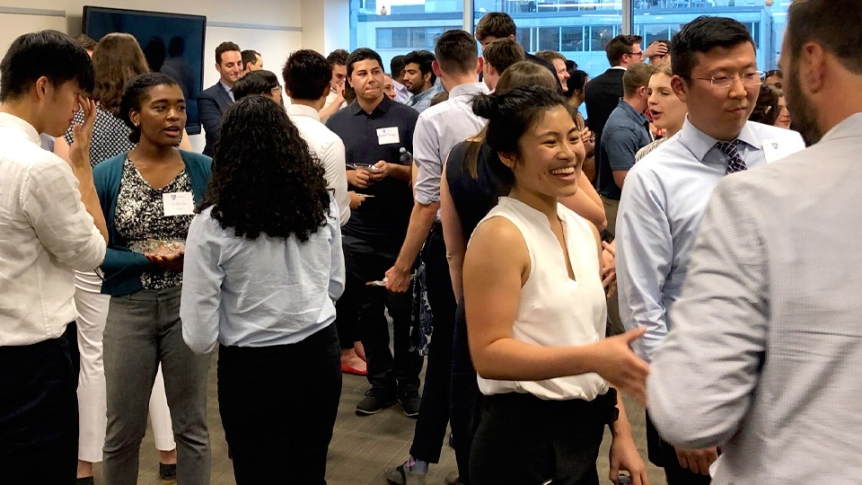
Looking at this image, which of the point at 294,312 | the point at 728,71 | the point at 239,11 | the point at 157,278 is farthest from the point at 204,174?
the point at 239,11

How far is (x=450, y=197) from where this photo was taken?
274 cm

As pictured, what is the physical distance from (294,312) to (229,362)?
9.3 inches

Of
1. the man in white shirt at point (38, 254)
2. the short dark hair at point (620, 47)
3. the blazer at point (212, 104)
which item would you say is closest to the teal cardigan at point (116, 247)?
the man in white shirt at point (38, 254)

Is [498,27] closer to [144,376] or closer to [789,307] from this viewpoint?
[144,376]

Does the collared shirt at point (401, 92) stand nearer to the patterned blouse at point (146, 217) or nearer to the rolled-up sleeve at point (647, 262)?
the patterned blouse at point (146, 217)

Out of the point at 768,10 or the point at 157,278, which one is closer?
the point at 157,278

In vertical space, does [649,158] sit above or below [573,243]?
above

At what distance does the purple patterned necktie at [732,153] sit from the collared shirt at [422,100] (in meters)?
3.52

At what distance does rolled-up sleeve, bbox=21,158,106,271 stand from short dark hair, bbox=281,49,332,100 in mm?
1590

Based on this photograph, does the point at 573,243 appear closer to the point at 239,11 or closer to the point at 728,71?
the point at 728,71

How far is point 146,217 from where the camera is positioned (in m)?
2.65

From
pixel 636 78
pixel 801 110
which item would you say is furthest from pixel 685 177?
pixel 636 78

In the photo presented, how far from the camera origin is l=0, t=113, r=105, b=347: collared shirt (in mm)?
2092

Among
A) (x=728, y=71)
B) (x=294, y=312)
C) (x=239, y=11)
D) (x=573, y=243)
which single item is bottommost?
(x=294, y=312)
